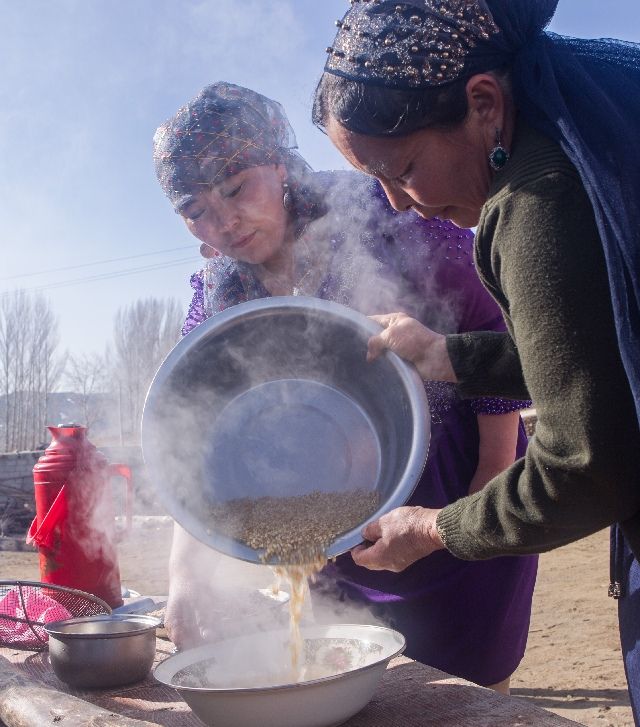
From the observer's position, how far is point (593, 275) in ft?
3.60

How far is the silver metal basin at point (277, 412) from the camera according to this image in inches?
75.5

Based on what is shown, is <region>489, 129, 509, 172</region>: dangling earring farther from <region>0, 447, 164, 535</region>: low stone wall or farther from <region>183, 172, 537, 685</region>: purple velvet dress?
<region>0, 447, 164, 535</region>: low stone wall

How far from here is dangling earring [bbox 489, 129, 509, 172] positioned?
4.09ft

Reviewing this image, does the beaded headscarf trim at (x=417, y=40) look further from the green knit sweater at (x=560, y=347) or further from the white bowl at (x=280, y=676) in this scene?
the white bowl at (x=280, y=676)

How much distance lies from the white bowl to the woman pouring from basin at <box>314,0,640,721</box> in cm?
35

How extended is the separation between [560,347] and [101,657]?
1.37 m

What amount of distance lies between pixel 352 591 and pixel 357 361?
0.73 meters

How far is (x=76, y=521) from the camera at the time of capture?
2.68 metres

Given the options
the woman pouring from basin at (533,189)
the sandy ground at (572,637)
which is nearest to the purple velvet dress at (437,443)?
the woman pouring from basin at (533,189)

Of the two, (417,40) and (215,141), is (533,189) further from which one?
(215,141)

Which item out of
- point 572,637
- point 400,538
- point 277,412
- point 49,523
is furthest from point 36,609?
point 572,637

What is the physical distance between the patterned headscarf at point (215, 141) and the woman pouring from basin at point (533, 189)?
2.98 ft

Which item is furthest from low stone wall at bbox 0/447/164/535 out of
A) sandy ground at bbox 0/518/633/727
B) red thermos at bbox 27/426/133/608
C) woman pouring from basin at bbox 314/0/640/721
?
woman pouring from basin at bbox 314/0/640/721

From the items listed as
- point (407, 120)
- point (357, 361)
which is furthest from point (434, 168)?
point (357, 361)
